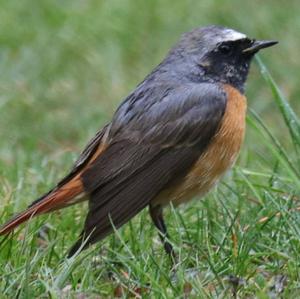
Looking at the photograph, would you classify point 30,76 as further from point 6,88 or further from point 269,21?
point 269,21

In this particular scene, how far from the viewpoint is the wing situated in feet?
21.9

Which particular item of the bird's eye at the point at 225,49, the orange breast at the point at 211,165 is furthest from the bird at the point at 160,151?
the bird's eye at the point at 225,49

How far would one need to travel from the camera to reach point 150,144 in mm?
6848

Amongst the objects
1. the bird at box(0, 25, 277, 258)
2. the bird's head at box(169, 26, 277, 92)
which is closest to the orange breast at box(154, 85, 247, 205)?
the bird at box(0, 25, 277, 258)

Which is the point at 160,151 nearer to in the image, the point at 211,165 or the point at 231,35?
the point at 211,165

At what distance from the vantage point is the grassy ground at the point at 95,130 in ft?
19.8

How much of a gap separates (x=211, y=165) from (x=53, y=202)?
38.9 inches

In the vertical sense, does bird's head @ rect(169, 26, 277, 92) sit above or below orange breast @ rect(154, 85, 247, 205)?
above

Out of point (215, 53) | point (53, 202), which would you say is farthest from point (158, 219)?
point (215, 53)

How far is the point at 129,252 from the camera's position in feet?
20.5

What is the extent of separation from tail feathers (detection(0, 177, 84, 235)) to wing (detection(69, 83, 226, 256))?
2.4 inches

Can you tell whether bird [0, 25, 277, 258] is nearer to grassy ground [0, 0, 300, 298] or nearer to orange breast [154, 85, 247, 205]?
orange breast [154, 85, 247, 205]

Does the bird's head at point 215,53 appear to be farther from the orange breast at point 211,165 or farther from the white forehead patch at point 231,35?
the orange breast at point 211,165

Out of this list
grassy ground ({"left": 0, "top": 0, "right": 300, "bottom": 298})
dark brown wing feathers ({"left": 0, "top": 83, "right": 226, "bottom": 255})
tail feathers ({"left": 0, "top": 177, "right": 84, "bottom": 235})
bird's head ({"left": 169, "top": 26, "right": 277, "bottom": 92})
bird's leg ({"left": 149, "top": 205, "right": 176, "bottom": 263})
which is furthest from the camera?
bird's head ({"left": 169, "top": 26, "right": 277, "bottom": 92})
